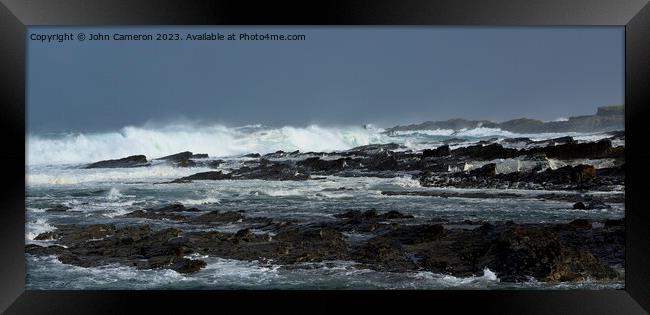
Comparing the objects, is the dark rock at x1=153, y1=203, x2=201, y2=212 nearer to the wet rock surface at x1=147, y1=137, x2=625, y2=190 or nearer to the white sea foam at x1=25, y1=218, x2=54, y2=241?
the wet rock surface at x1=147, y1=137, x2=625, y2=190

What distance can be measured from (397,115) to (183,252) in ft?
7.55

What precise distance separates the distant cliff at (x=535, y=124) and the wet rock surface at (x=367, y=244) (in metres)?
0.83

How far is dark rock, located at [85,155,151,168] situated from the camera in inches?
204

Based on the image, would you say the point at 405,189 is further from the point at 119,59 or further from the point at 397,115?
the point at 119,59

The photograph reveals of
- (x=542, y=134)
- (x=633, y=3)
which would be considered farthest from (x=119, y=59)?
(x=633, y=3)

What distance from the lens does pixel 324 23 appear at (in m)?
4.94

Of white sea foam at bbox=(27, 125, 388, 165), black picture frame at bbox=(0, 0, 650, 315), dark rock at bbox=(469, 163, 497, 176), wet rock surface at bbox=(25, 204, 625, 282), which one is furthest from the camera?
dark rock at bbox=(469, 163, 497, 176)

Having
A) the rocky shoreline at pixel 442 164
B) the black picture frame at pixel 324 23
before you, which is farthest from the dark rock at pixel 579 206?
the black picture frame at pixel 324 23

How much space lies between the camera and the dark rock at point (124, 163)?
5176mm

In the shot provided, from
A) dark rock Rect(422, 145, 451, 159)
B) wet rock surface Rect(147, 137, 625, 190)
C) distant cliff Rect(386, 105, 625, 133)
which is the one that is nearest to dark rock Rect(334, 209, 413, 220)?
wet rock surface Rect(147, 137, 625, 190)

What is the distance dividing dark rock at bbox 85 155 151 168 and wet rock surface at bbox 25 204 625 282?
17.1 inches

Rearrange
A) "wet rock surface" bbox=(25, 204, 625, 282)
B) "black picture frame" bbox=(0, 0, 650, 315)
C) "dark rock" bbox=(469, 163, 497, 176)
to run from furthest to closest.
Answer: "dark rock" bbox=(469, 163, 497, 176) < "wet rock surface" bbox=(25, 204, 625, 282) < "black picture frame" bbox=(0, 0, 650, 315)

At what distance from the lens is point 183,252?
515cm

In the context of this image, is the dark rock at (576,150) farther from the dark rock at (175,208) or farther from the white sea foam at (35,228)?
the white sea foam at (35,228)
